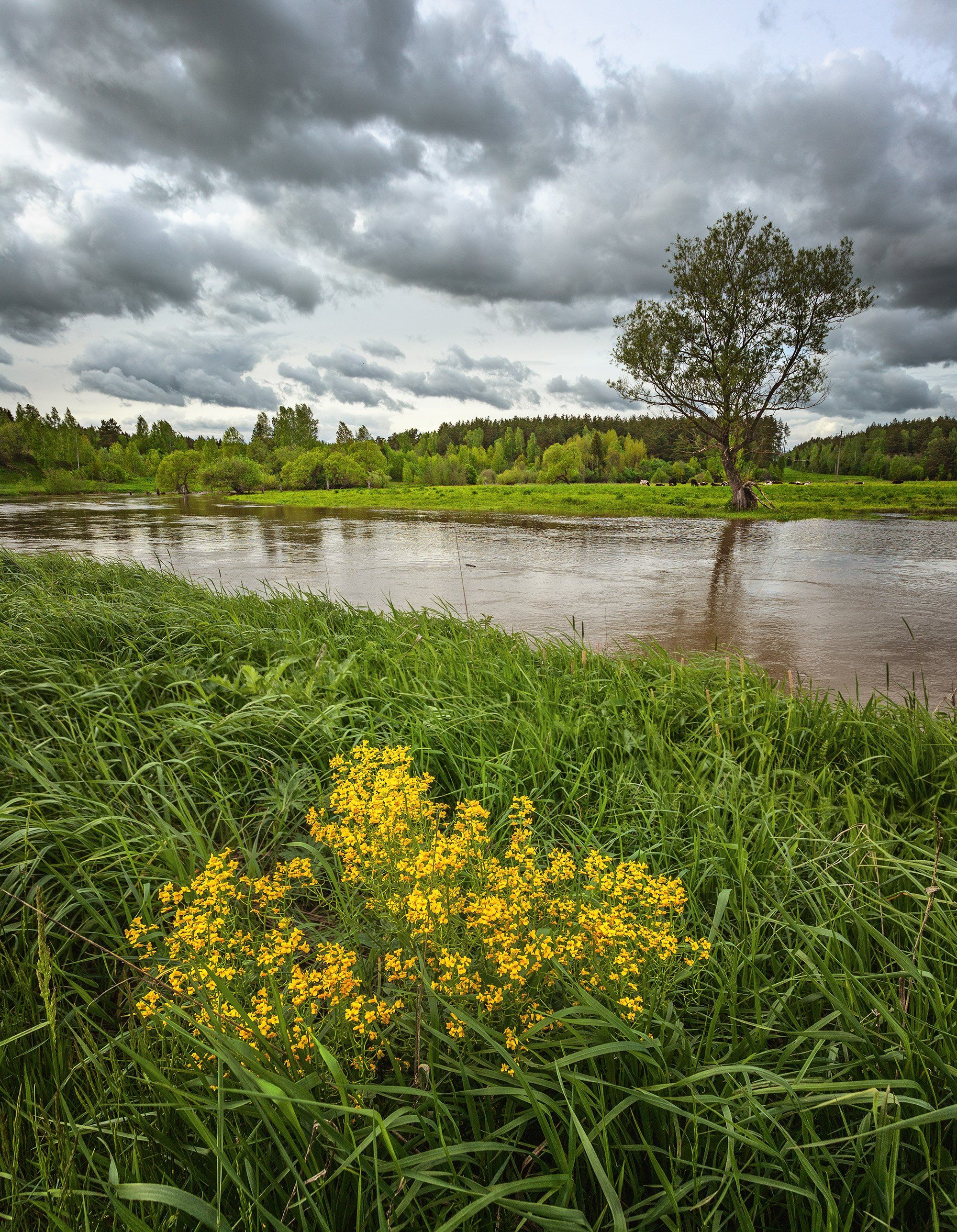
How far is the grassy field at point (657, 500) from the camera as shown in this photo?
26203 mm

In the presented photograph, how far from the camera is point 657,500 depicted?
3312 centimetres

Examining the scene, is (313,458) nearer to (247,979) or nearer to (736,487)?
(736,487)

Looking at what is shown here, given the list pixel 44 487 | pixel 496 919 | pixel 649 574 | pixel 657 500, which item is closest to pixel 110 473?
pixel 44 487

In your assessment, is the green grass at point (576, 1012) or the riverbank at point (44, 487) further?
the riverbank at point (44, 487)

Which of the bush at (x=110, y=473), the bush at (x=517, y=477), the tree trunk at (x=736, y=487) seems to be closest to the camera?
the tree trunk at (x=736, y=487)

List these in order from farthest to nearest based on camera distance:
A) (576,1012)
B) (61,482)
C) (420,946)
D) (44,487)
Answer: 1. (44,487)
2. (61,482)
3. (420,946)
4. (576,1012)

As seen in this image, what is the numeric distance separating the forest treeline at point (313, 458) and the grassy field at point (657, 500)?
4221 millimetres

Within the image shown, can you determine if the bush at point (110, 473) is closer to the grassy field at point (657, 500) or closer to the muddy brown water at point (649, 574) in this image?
the grassy field at point (657, 500)

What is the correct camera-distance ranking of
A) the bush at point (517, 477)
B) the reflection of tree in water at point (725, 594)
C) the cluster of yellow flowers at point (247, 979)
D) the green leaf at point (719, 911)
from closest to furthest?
the cluster of yellow flowers at point (247, 979), the green leaf at point (719, 911), the reflection of tree in water at point (725, 594), the bush at point (517, 477)

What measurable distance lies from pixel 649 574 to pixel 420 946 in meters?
10.1

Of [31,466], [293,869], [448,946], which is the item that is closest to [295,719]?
[293,869]

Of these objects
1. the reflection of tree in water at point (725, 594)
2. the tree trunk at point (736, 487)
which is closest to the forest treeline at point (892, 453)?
the tree trunk at point (736, 487)

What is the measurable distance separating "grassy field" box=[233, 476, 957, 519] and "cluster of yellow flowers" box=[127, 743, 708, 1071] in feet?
83.6

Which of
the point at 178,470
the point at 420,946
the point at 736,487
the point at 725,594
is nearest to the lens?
the point at 420,946
